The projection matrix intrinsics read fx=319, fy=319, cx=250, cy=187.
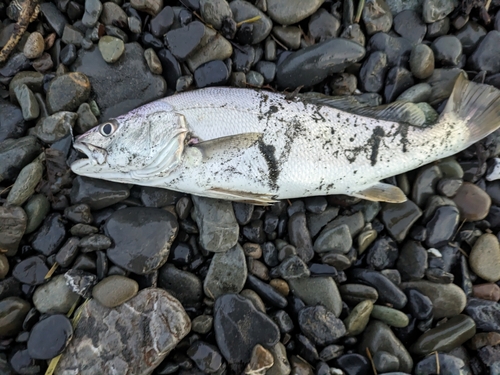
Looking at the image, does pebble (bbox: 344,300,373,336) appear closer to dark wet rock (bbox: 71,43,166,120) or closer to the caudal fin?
the caudal fin

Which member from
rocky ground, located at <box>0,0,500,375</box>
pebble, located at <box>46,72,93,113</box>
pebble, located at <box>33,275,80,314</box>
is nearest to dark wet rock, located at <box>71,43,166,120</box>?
rocky ground, located at <box>0,0,500,375</box>

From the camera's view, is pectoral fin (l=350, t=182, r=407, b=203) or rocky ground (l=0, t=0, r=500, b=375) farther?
pectoral fin (l=350, t=182, r=407, b=203)

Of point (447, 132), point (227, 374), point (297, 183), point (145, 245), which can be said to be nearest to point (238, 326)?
point (227, 374)

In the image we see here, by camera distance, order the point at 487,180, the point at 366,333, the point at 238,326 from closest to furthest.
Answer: the point at 238,326
the point at 366,333
the point at 487,180

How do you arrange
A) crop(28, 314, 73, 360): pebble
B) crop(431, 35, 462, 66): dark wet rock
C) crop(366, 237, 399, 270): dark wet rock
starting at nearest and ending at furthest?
crop(28, 314, 73, 360): pebble → crop(366, 237, 399, 270): dark wet rock → crop(431, 35, 462, 66): dark wet rock

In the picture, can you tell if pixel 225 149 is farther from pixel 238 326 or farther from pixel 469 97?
pixel 469 97

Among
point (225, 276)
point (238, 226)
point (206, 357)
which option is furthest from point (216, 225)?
point (206, 357)
